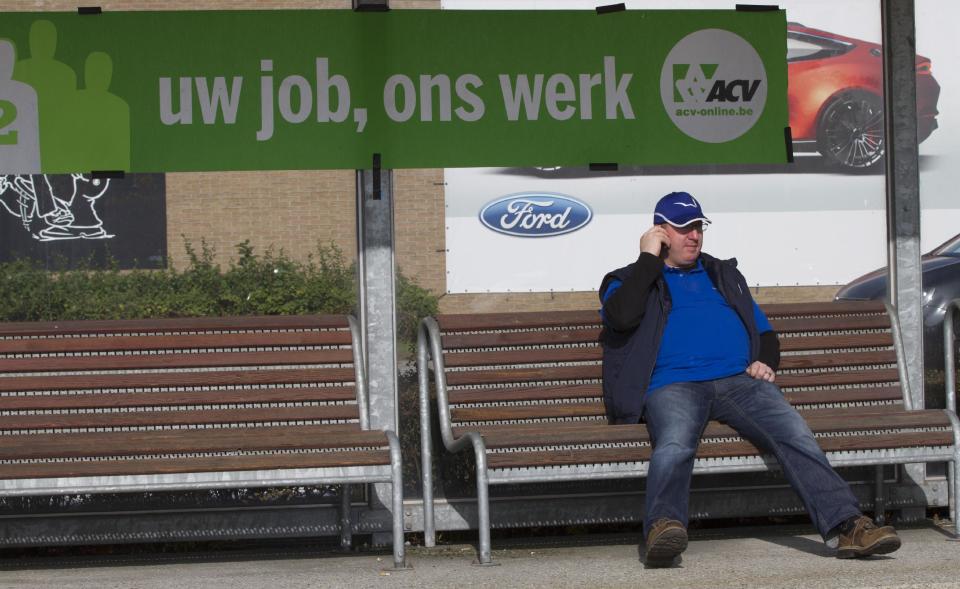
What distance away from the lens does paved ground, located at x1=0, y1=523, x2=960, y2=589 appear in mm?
4934

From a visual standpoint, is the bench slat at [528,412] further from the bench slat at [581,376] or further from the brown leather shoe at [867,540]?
the brown leather shoe at [867,540]

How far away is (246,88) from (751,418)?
8.47 feet

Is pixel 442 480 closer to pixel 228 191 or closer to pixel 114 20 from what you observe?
pixel 228 191

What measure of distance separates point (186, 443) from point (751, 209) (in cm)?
286

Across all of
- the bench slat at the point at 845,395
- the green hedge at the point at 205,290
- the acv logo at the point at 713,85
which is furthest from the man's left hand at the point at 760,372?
the green hedge at the point at 205,290

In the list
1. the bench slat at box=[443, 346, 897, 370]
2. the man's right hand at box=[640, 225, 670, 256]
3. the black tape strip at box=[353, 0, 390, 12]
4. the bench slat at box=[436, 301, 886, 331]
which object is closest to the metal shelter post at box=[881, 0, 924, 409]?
the bench slat at box=[443, 346, 897, 370]

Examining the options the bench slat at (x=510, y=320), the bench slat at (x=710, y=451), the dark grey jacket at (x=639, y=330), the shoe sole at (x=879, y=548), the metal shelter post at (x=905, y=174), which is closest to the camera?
the shoe sole at (x=879, y=548)

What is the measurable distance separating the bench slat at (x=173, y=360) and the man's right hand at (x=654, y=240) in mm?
1307

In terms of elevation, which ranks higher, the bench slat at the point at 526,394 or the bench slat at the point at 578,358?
the bench slat at the point at 578,358

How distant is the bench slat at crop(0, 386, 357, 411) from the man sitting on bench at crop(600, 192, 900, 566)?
1169mm

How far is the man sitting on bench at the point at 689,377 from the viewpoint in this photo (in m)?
5.04

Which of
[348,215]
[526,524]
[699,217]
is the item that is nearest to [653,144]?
[699,217]

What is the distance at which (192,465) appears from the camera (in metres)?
4.98

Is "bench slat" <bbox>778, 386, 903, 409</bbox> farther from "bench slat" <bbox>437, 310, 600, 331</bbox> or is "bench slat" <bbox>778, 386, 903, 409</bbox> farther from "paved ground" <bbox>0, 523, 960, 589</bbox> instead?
"bench slat" <bbox>437, 310, 600, 331</bbox>
